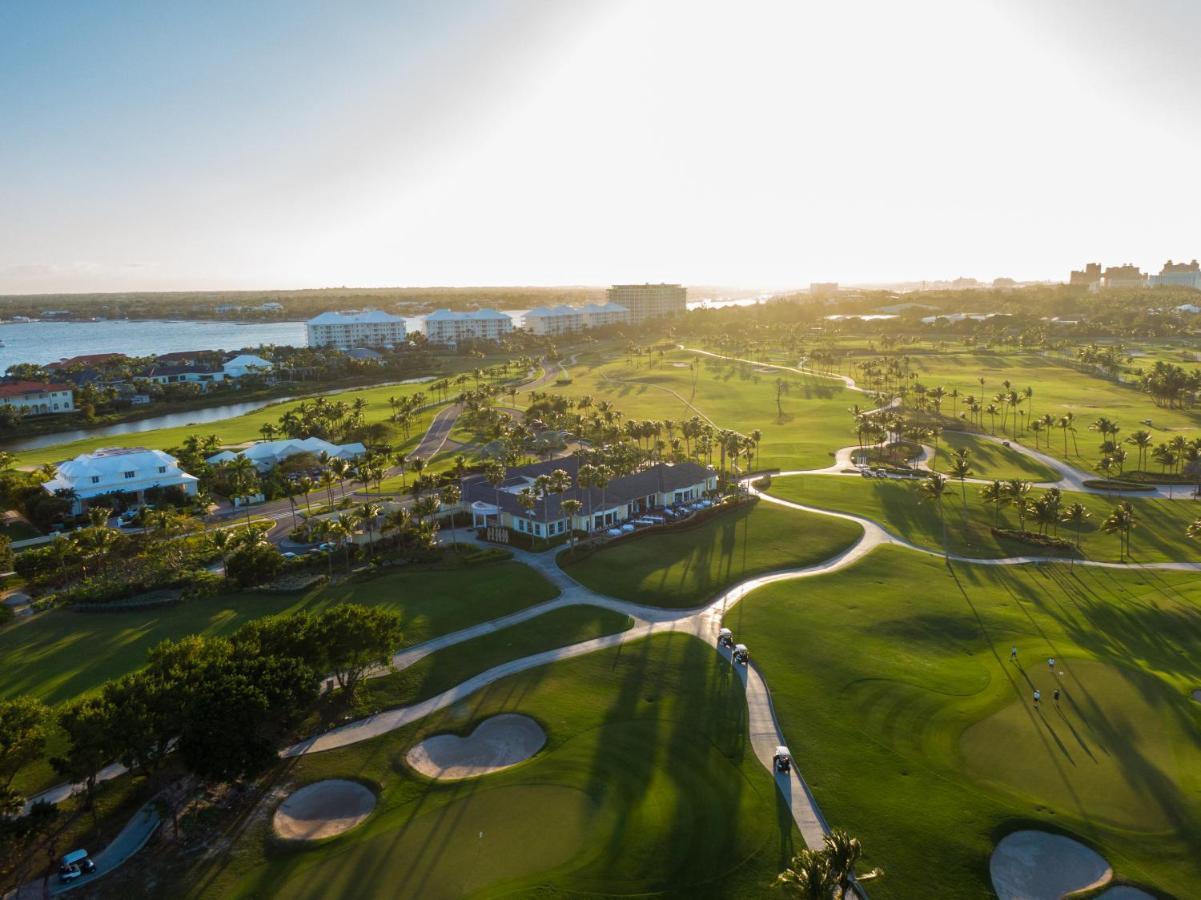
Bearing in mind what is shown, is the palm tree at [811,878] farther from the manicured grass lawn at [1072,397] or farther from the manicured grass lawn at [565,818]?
the manicured grass lawn at [1072,397]

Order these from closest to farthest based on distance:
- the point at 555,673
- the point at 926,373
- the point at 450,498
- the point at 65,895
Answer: the point at 65,895 → the point at 555,673 → the point at 450,498 → the point at 926,373

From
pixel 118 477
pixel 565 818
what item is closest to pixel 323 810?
pixel 565 818

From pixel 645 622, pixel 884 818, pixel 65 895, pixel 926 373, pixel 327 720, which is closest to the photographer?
pixel 65 895

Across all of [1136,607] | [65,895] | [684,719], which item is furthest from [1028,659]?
[65,895]

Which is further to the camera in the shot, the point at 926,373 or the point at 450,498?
the point at 926,373

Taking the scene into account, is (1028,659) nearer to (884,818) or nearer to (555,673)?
(884,818)

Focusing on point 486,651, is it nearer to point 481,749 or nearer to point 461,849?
point 481,749
